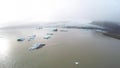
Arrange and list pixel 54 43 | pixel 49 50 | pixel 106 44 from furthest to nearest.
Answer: pixel 54 43, pixel 106 44, pixel 49 50

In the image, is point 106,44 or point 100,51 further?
point 106,44

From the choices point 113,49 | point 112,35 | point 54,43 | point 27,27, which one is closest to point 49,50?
point 54,43

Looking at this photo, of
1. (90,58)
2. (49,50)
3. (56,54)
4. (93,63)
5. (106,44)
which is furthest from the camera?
(106,44)

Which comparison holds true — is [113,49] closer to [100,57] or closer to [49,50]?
[100,57]

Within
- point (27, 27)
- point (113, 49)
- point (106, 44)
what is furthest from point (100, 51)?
→ point (27, 27)

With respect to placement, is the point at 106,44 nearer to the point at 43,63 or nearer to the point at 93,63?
the point at 93,63

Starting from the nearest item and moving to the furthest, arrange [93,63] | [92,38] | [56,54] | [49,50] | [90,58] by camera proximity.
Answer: [93,63] < [90,58] < [56,54] < [49,50] < [92,38]
